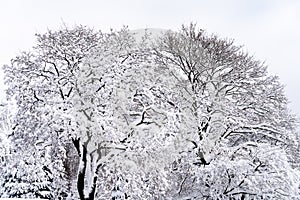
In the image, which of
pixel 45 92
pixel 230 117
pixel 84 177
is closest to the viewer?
pixel 45 92

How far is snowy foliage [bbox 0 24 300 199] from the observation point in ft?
40.7

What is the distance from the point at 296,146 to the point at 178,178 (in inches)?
184

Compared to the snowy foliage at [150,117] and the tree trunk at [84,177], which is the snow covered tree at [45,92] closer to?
the snowy foliage at [150,117]

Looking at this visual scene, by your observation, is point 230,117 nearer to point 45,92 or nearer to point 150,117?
point 150,117

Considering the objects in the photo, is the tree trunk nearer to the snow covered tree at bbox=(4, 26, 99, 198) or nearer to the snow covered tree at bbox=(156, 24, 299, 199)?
the snow covered tree at bbox=(4, 26, 99, 198)

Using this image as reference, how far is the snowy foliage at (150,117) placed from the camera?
488 inches

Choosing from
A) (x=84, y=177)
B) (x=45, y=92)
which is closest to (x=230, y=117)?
(x=84, y=177)

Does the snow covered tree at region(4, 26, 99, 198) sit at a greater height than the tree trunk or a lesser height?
greater

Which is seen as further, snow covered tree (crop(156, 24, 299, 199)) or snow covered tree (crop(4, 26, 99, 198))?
snow covered tree (crop(156, 24, 299, 199))

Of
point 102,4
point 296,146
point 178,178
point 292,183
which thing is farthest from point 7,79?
point 296,146

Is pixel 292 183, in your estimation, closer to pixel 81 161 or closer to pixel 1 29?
pixel 81 161

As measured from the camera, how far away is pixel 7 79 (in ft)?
43.1

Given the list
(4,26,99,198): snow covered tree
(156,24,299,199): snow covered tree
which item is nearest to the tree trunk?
(4,26,99,198): snow covered tree

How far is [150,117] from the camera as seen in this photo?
13281 mm
